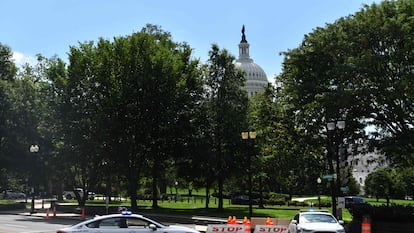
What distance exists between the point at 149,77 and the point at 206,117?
6.41 metres

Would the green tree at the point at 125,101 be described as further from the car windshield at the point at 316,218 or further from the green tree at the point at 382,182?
the green tree at the point at 382,182

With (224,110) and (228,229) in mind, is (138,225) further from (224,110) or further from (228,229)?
(224,110)

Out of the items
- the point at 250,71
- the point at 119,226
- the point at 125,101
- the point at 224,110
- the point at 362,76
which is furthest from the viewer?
the point at 250,71

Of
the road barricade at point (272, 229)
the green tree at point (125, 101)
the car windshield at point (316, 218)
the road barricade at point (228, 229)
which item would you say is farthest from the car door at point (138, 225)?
the green tree at point (125, 101)

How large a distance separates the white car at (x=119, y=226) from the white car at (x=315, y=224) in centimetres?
494

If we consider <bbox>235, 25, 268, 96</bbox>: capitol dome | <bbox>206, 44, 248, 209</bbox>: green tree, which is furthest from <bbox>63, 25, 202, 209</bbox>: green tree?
<bbox>235, 25, 268, 96</bbox>: capitol dome

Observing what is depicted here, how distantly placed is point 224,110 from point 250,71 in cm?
11393

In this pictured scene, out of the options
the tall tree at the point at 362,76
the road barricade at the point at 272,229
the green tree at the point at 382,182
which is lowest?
the road barricade at the point at 272,229

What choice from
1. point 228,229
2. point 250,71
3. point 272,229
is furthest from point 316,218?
point 250,71

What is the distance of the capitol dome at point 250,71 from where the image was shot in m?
140

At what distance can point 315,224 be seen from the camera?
59.4ft

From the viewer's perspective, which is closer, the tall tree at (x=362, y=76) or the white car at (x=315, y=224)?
the white car at (x=315, y=224)

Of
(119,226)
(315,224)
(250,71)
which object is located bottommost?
(315,224)

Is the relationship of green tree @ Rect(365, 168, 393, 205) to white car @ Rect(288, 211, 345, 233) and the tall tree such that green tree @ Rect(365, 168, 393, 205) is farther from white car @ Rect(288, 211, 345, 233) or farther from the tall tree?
white car @ Rect(288, 211, 345, 233)
